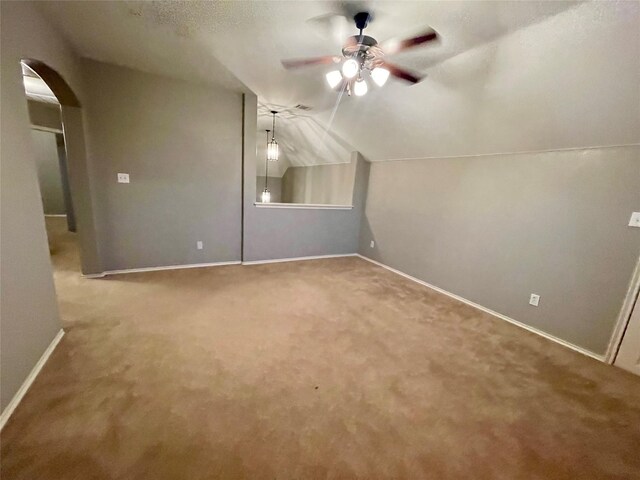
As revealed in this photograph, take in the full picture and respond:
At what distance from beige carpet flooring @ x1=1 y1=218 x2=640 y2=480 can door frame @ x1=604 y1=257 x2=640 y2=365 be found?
0.14 m

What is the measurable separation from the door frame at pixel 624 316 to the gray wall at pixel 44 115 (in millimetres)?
8453

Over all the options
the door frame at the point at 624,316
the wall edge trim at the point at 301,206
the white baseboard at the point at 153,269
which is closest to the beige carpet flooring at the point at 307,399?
the door frame at the point at 624,316

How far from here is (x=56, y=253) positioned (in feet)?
13.7

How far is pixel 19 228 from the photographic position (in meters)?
1.61

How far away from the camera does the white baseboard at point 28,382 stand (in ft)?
4.62

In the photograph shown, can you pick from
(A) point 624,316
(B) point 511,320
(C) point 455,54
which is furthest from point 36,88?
(A) point 624,316

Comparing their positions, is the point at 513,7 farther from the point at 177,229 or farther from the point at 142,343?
the point at 177,229

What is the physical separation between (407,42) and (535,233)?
2.27 metres

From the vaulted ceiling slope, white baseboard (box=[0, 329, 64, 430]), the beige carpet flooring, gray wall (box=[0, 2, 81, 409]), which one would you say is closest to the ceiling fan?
the vaulted ceiling slope

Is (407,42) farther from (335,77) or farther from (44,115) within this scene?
(44,115)

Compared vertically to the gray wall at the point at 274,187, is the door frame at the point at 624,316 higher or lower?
Result: lower

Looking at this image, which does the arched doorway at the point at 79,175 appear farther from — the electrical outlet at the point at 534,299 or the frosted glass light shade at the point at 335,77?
the electrical outlet at the point at 534,299

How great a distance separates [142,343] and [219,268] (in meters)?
1.89

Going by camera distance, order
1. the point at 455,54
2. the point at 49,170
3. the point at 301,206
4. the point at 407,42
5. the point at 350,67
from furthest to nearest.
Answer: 1. the point at 49,170
2. the point at 301,206
3. the point at 455,54
4. the point at 350,67
5. the point at 407,42
